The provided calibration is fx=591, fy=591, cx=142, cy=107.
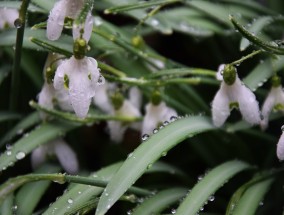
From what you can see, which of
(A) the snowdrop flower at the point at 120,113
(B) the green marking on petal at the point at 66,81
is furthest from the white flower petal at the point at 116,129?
(B) the green marking on petal at the point at 66,81

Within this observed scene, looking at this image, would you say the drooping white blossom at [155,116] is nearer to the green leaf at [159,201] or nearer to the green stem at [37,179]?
the green leaf at [159,201]

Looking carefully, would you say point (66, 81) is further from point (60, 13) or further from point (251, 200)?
point (251, 200)

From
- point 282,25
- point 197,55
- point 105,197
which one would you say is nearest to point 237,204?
point 105,197

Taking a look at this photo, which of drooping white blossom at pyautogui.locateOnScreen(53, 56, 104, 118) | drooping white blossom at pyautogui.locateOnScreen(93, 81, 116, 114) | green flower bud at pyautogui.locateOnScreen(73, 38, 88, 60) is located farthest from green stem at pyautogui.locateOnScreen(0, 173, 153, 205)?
drooping white blossom at pyautogui.locateOnScreen(93, 81, 116, 114)

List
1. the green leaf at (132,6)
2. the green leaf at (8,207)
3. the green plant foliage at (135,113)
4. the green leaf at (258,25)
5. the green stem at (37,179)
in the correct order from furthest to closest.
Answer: the green leaf at (258,25) < the green leaf at (132,6) < the green leaf at (8,207) < the green plant foliage at (135,113) < the green stem at (37,179)

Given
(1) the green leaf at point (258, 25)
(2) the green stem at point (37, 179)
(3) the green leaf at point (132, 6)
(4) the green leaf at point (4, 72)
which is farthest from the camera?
(4) the green leaf at point (4, 72)

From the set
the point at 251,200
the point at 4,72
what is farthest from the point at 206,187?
the point at 4,72

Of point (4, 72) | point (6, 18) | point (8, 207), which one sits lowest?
point (8, 207)
